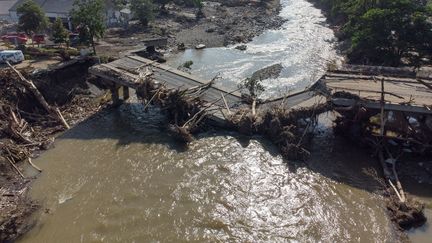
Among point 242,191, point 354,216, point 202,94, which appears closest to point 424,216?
point 354,216

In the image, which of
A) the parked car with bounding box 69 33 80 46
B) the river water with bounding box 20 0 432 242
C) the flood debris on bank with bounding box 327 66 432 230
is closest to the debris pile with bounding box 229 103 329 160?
the river water with bounding box 20 0 432 242

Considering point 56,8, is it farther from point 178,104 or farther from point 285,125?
point 285,125

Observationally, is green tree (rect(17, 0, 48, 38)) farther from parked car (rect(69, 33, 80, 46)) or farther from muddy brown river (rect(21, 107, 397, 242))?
muddy brown river (rect(21, 107, 397, 242))

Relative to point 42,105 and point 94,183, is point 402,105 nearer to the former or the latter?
point 94,183

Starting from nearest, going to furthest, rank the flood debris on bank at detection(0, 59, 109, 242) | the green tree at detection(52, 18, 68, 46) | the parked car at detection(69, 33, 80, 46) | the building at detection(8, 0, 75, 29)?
1. the flood debris on bank at detection(0, 59, 109, 242)
2. the green tree at detection(52, 18, 68, 46)
3. the parked car at detection(69, 33, 80, 46)
4. the building at detection(8, 0, 75, 29)

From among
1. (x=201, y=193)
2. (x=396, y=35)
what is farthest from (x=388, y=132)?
(x=201, y=193)

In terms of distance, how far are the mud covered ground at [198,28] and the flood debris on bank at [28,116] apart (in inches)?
498

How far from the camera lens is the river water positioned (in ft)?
66.4

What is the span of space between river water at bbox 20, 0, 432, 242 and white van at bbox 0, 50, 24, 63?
13.3 meters

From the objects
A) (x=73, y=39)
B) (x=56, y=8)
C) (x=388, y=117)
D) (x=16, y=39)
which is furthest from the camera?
(x=56, y=8)

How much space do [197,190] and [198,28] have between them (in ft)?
161

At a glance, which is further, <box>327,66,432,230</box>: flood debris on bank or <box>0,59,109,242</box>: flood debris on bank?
<box>327,66,432,230</box>: flood debris on bank

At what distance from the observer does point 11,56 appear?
38.9 m

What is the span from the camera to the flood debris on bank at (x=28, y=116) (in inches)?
885
